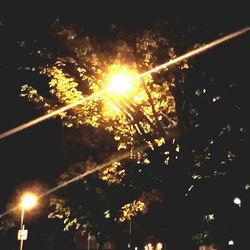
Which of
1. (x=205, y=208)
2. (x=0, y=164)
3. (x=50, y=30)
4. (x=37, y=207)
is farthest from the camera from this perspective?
(x=37, y=207)

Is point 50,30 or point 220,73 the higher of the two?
point 50,30

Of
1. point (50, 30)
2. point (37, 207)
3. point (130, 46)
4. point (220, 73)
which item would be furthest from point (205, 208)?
point (37, 207)

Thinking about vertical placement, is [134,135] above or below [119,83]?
below

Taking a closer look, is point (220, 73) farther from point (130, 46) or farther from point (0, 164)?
point (0, 164)

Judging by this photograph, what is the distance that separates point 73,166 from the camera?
11250 millimetres

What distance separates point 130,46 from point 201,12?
1.73 metres

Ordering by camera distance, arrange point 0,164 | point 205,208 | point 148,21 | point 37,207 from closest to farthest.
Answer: point 148,21 < point 205,208 < point 0,164 < point 37,207

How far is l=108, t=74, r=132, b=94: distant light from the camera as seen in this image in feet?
32.7

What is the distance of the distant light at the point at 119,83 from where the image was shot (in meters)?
9.97

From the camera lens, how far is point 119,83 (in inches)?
408

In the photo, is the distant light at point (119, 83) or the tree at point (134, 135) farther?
the distant light at point (119, 83)

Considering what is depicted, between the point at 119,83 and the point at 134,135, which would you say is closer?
the point at 119,83

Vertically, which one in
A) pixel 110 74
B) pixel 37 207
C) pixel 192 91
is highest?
pixel 37 207

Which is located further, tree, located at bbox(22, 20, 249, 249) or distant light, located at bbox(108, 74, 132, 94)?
distant light, located at bbox(108, 74, 132, 94)
